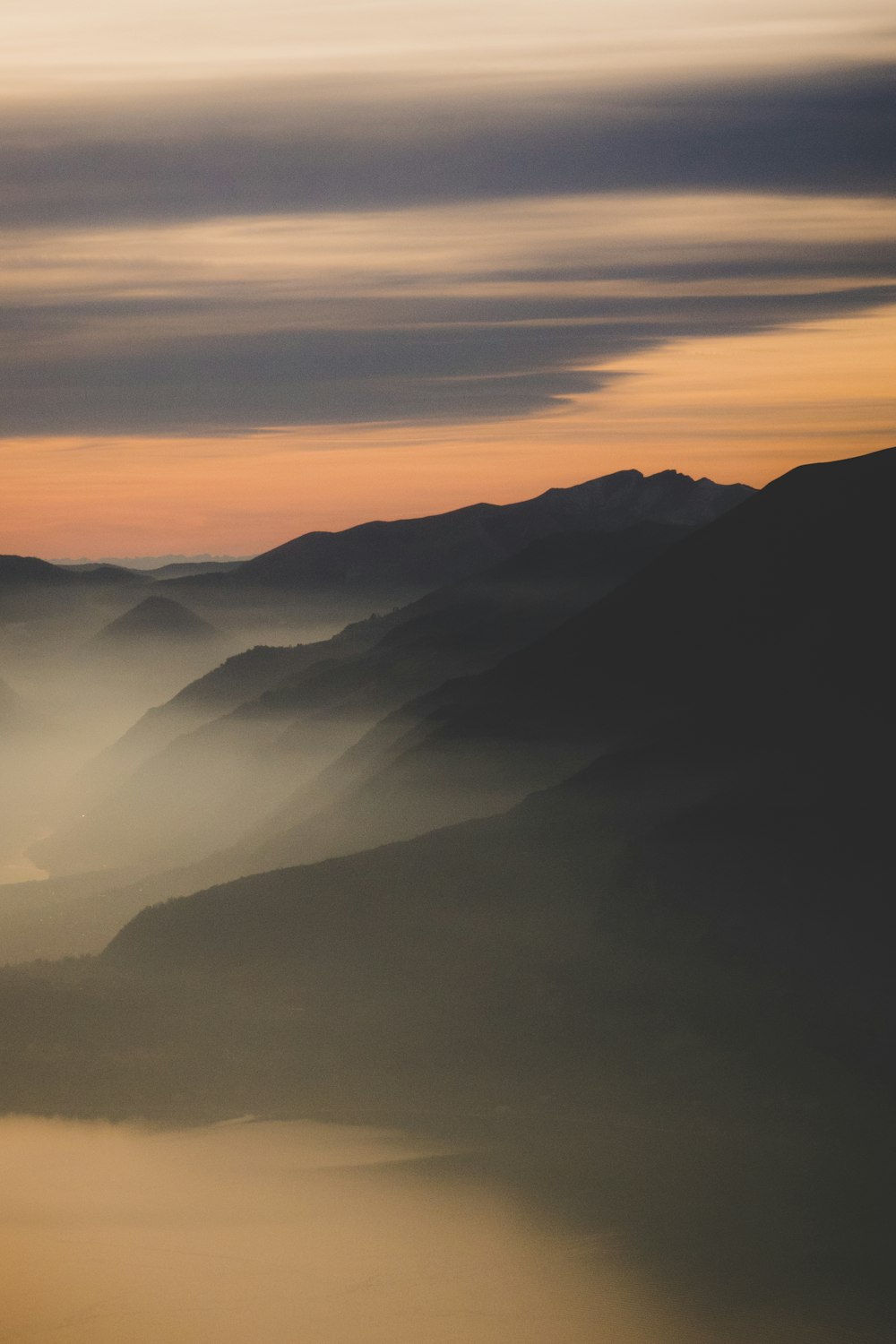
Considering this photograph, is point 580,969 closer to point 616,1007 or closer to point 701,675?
point 616,1007

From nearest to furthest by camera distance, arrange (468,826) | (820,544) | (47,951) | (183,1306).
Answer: (183,1306) < (468,826) < (47,951) < (820,544)

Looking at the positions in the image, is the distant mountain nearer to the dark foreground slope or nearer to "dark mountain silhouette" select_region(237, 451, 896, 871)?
the dark foreground slope

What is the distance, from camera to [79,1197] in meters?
95.7

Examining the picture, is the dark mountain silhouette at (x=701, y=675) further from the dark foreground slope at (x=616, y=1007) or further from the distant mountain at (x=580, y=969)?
the dark foreground slope at (x=616, y=1007)

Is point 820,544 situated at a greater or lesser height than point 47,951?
greater

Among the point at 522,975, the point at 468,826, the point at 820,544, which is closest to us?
the point at 522,975

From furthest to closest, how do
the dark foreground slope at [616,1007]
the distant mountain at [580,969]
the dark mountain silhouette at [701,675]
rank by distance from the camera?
1. the dark mountain silhouette at [701,675]
2. the distant mountain at [580,969]
3. the dark foreground slope at [616,1007]

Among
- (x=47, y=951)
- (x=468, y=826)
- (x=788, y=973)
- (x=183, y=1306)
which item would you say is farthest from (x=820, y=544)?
(x=183, y=1306)

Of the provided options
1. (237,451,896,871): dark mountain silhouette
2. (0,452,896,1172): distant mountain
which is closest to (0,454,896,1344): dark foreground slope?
(0,452,896,1172): distant mountain

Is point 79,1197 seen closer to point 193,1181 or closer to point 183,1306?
point 193,1181

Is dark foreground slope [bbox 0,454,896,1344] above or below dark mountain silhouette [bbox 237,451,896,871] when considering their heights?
below

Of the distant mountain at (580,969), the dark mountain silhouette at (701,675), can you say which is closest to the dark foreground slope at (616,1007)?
the distant mountain at (580,969)

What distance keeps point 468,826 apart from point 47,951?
4682 cm

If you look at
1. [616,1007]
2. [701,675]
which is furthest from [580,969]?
[701,675]
